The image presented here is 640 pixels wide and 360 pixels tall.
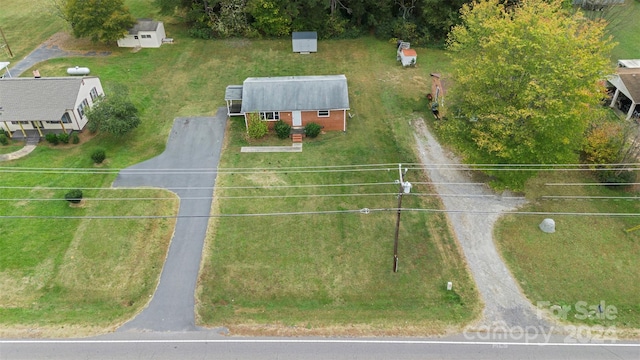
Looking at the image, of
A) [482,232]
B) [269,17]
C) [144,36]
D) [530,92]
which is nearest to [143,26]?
[144,36]

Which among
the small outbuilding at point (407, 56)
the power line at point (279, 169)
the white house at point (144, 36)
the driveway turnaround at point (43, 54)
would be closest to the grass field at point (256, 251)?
the power line at point (279, 169)

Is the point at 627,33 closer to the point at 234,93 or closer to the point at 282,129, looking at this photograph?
the point at 282,129

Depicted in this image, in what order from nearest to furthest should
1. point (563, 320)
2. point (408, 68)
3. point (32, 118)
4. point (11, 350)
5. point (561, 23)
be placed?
1. point (11, 350)
2. point (563, 320)
3. point (561, 23)
4. point (32, 118)
5. point (408, 68)

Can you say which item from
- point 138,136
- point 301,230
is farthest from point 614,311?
point 138,136

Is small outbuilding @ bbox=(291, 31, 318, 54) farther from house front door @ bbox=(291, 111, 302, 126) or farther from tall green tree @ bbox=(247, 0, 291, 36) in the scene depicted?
house front door @ bbox=(291, 111, 302, 126)

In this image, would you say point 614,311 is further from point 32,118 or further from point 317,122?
point 32,118

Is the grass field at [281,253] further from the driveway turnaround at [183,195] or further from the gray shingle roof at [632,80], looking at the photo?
the gray shingle roof at [632,80]
